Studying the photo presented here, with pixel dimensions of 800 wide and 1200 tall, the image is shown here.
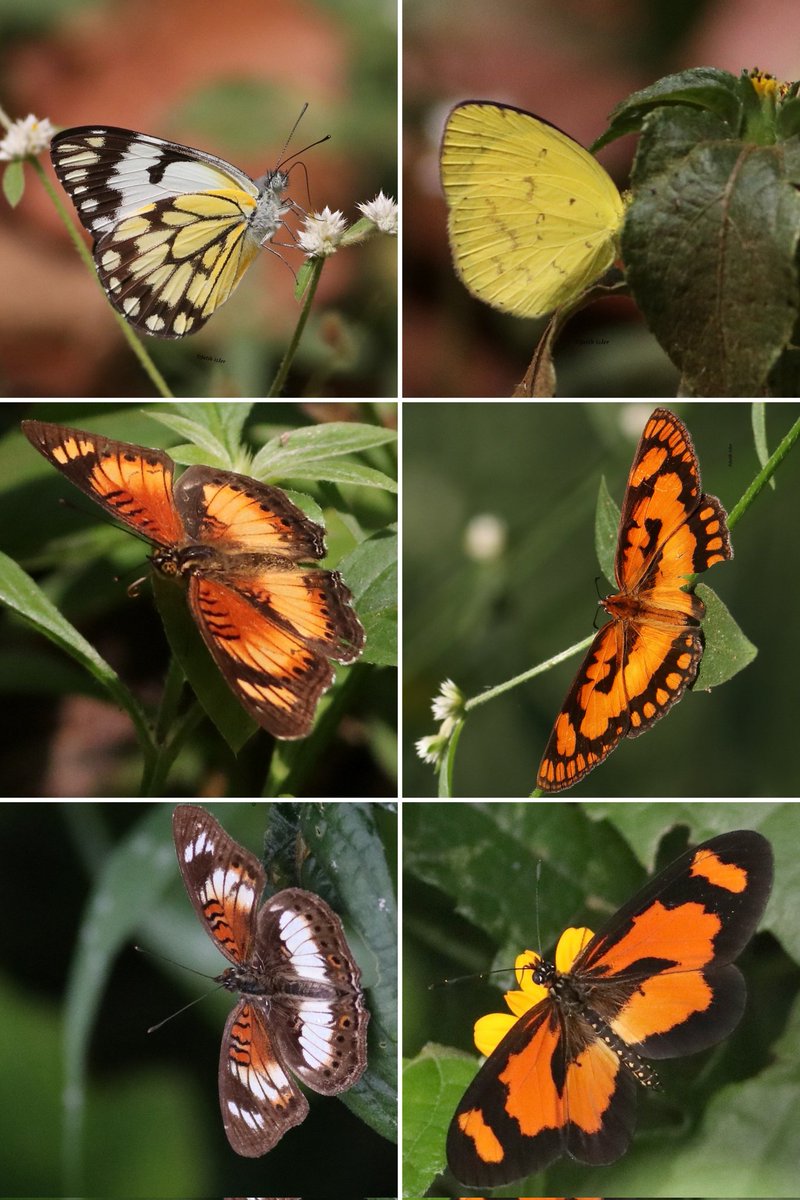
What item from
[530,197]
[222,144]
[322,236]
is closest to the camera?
[530,197]

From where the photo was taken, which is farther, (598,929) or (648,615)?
(598,929)

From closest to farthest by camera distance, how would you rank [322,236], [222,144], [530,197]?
[530,197], [322,236], [222,144]

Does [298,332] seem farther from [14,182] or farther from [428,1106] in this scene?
[428,1106]

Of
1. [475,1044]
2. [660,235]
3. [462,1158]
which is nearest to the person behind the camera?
[660,235]

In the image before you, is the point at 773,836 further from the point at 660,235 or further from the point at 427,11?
the point at 427,11

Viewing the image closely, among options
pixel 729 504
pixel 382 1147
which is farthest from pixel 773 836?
pixel 382 1147

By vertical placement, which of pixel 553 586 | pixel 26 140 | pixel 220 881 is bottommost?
pixel 220 881

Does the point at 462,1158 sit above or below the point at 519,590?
below

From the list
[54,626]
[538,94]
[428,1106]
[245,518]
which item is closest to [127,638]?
[54,626]
